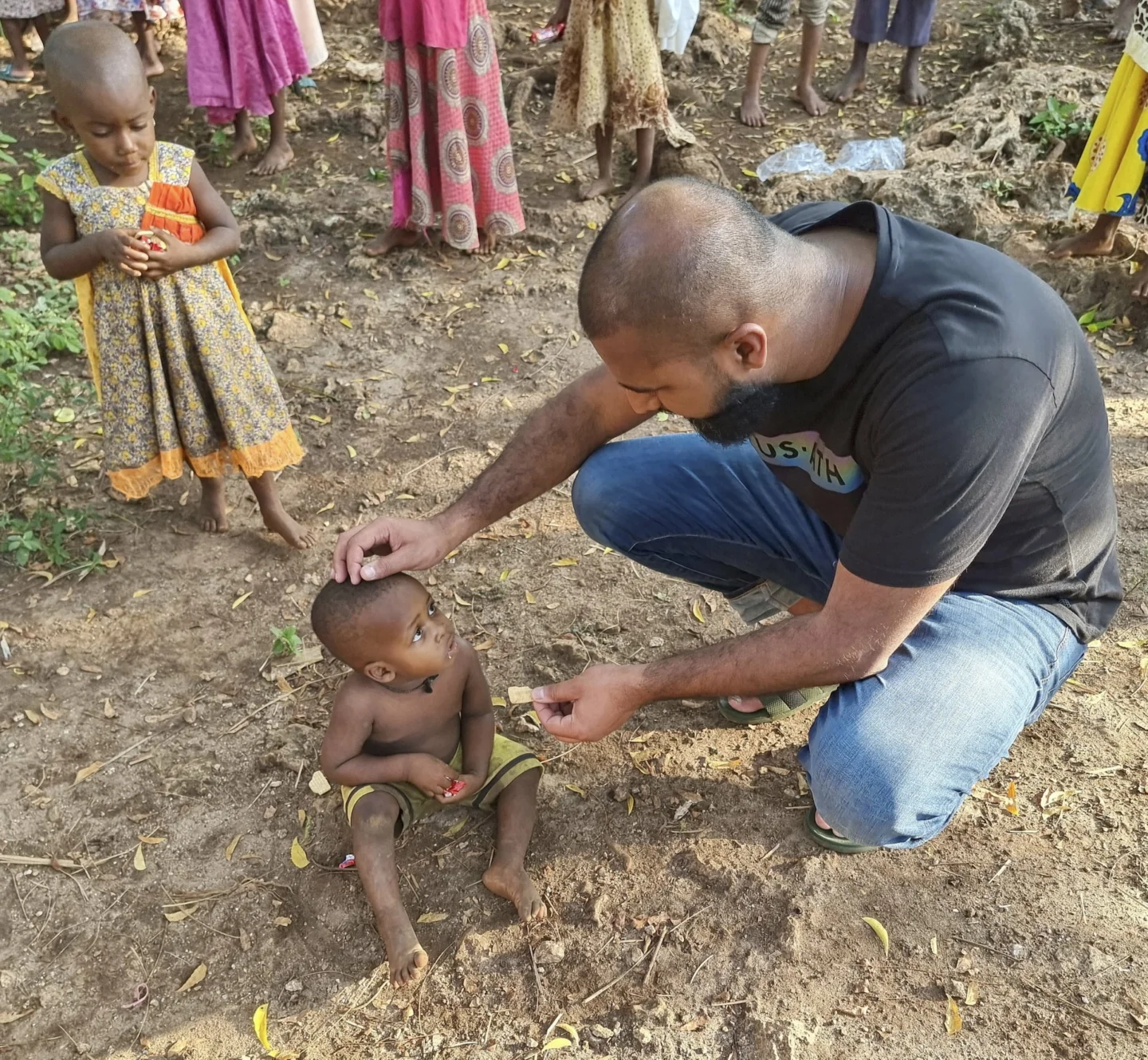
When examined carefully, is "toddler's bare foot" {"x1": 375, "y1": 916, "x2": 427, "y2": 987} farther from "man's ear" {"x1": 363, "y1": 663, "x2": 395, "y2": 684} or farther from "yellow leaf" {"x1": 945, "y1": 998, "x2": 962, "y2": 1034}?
"yellow leaf" {"x1": 945, "y1": 998, "x2": 962, "y2": 1034}

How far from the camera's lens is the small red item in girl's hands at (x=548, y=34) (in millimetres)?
7566

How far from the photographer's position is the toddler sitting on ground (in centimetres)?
231

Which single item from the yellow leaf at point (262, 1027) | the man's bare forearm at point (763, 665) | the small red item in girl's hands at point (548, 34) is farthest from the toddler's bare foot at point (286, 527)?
the small red item in girl's hands at point (548, 34)

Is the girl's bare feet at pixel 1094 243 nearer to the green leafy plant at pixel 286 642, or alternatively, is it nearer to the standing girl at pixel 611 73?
the standing girl at pixel 611 73

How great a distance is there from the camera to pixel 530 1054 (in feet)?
7.13

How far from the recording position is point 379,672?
2.36 m

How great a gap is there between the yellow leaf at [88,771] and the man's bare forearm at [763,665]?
1692 mm

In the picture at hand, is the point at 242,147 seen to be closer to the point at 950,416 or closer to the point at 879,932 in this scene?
the point at 950,416

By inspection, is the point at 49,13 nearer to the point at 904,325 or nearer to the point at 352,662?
the point at 352,662

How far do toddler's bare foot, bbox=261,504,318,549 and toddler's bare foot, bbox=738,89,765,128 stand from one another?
14.9 ft

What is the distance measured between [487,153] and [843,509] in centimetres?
353

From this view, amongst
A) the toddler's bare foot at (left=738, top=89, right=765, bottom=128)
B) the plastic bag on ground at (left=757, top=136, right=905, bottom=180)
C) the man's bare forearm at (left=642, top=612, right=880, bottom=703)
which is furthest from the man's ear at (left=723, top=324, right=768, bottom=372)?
the toddler's bare foot at (left=738, top=89, right=765, bottom=128)

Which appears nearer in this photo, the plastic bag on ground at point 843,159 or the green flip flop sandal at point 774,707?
the green flip flop sandal at point 774,707

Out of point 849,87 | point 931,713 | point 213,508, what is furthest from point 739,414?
point 849,87
